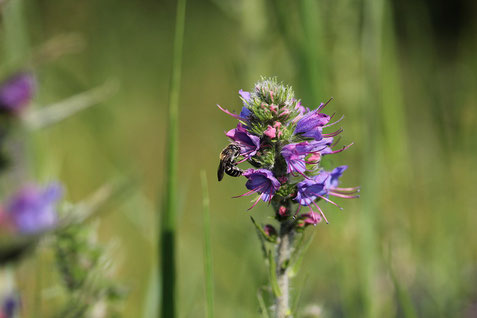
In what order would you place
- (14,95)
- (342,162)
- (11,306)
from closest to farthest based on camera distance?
(11,306)
(14,95)
(342,162)

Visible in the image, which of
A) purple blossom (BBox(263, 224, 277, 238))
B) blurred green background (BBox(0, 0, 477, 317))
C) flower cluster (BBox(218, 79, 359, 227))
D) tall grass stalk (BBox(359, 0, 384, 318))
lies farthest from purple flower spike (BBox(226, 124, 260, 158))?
tall grass stalk (BBox(359, 0, 384, 318))

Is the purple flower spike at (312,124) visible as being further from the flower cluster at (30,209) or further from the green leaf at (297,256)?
the flower cluster at (30,209)

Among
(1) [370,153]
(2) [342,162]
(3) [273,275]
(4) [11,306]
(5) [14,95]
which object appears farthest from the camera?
(2) [342,162]

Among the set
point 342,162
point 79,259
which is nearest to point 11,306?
point 79,259

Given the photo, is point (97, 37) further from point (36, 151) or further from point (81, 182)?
point (81, 182)

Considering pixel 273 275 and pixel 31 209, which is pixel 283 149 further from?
pixel 31 209

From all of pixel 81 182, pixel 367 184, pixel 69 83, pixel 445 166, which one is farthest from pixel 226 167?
pixel 81 182

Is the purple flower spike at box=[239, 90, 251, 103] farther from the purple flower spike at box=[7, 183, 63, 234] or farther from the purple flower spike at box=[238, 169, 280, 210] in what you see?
the purple flower spike at box=[7, 183, 63, 234]
